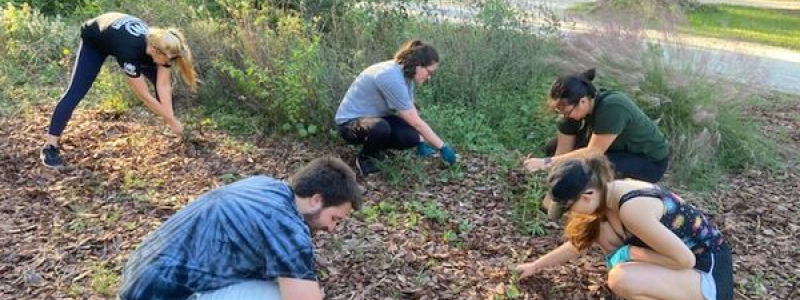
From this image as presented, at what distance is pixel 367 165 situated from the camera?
4516 mm

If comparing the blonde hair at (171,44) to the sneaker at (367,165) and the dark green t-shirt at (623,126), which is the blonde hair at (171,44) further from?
the dark green t-shirt at (623,126)

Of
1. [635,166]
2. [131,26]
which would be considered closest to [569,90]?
[635,166]

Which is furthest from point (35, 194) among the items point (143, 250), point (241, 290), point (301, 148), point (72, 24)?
point (72, 24)

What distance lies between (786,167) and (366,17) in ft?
10.9

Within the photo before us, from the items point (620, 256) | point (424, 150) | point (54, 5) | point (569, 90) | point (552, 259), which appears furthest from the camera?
point (54, 5)

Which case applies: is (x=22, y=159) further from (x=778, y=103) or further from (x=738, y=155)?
(x=778, y=103)

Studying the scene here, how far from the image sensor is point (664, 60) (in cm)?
562

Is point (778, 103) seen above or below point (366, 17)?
below

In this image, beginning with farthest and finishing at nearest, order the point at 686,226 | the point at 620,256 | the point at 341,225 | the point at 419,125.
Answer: the point at 419,125, the point at 341,225, the point at 620,256, the point at 686,226

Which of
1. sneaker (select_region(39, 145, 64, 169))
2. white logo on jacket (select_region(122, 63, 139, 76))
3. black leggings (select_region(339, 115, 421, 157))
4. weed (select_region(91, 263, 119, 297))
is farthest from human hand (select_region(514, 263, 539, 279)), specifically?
sneaker (select_region(39, 145, 64, 169))

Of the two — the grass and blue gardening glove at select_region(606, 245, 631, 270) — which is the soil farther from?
the grass

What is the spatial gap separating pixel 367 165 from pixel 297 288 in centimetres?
230

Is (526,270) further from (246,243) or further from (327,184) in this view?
(246,243)

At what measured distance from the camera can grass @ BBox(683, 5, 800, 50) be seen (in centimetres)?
1105
